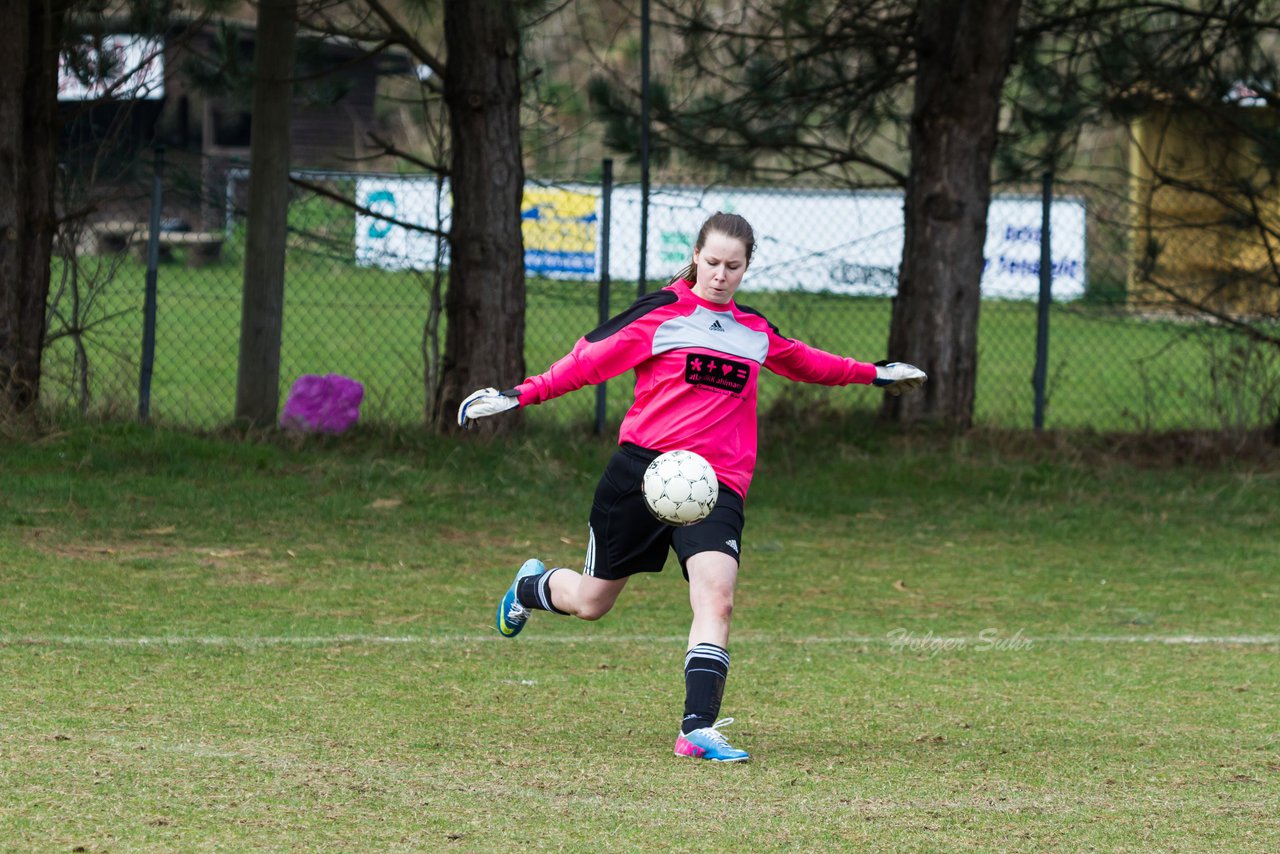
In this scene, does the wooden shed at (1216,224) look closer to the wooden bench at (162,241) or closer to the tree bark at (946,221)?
the tree bark at (946,221)

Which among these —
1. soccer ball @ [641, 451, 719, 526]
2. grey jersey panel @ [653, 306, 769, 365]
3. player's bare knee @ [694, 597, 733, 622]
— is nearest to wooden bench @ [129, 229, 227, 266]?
grey jersey panel @ [653, 306, 769, 365]

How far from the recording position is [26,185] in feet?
36.1

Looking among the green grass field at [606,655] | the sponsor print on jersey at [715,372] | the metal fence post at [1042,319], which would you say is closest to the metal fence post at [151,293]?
the green grass field at [606,655]

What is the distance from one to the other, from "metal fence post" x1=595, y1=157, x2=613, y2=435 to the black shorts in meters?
7.04

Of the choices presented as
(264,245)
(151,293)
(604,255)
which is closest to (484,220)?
(604,255)

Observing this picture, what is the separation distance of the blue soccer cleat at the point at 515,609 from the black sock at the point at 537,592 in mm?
35

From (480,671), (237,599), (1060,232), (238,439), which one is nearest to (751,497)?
(238,439)

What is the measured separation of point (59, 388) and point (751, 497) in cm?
490

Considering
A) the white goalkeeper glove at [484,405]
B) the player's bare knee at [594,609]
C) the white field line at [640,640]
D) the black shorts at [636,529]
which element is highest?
→ the white goalkeeper glove at [484,405]

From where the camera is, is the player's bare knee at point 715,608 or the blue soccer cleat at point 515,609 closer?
the player's bare knee at point 715,608

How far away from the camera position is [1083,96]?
13758 mm

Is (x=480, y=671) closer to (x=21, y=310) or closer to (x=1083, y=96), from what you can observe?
(x=21, y=310)

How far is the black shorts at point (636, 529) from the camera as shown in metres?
5.19

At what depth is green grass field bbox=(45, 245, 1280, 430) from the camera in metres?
12.4
